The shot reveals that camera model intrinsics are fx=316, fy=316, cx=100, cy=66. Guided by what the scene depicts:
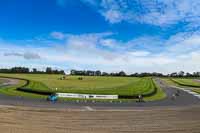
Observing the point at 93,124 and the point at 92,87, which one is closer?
the point at 93,124

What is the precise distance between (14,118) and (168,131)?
14311 mm

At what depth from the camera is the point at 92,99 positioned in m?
55.4

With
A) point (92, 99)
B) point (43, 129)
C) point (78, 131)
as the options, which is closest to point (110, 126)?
point (78, 131)

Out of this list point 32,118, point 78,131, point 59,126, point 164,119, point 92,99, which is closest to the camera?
point 78,131

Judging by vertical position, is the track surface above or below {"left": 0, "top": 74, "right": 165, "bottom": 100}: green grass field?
below

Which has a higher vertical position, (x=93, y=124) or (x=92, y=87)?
(x=92, y=87)

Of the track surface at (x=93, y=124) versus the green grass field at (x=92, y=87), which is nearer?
the track surface at (x=93, y=124)

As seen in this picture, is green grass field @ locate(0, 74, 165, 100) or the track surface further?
green grass field @ locate(0, 74, 165, 100)

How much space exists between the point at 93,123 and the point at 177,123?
26.6ft

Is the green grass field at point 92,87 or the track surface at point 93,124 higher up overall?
the green grass field at point 92,87

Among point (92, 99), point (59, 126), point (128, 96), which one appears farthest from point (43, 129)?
point (128, 96)

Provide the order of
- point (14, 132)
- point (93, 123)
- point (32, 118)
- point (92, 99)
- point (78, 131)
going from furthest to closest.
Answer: point (92, 99) → point (32, 118) → point (93, 123) → point (78, 131) → point (14, 132)

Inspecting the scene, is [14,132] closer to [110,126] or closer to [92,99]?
[110,126]

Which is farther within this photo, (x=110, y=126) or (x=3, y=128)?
(x=110, y=126)
